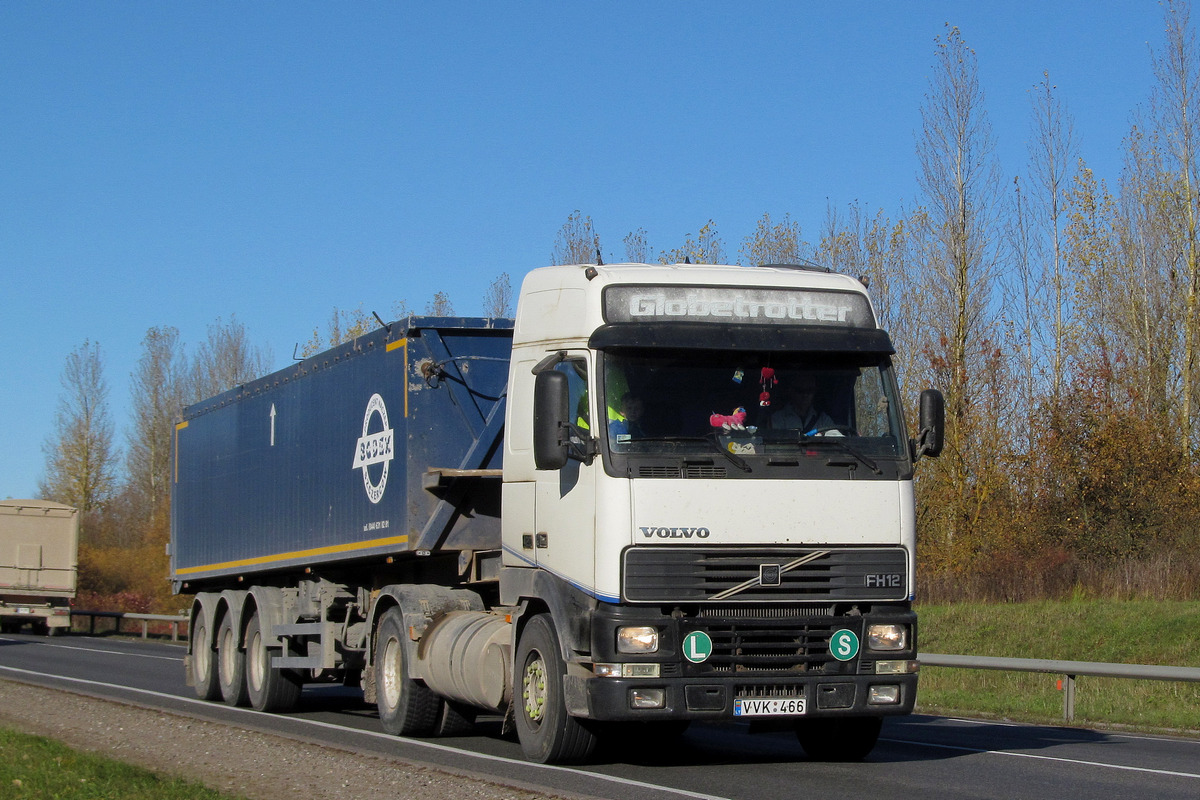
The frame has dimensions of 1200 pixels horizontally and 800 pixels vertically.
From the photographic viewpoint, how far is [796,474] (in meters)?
9.60

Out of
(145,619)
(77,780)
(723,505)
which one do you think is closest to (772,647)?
(723,505)

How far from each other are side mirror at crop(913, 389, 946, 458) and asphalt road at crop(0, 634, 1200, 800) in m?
2.27

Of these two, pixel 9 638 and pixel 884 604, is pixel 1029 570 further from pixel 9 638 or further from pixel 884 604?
pixel 9 638

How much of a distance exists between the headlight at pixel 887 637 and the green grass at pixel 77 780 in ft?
14.1

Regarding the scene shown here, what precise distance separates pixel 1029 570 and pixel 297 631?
20125 mm

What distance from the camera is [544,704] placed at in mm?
10328

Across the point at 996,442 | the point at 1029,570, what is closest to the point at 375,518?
the point at 1029,570

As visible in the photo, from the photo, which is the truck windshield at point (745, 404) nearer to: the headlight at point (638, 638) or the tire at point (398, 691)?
the headlight at point (638, 638)

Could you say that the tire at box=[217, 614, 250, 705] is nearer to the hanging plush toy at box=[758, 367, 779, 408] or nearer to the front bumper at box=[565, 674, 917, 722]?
the front bumper at box=[565, 674, 917, 722]

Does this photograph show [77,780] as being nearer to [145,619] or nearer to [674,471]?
[674,471]

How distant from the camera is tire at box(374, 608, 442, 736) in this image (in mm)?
12836

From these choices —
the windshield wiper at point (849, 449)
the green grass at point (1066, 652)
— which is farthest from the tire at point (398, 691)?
the green grass at point (1066, 652)

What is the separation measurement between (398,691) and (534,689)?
9.80 feet

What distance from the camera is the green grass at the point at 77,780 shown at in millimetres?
8609
